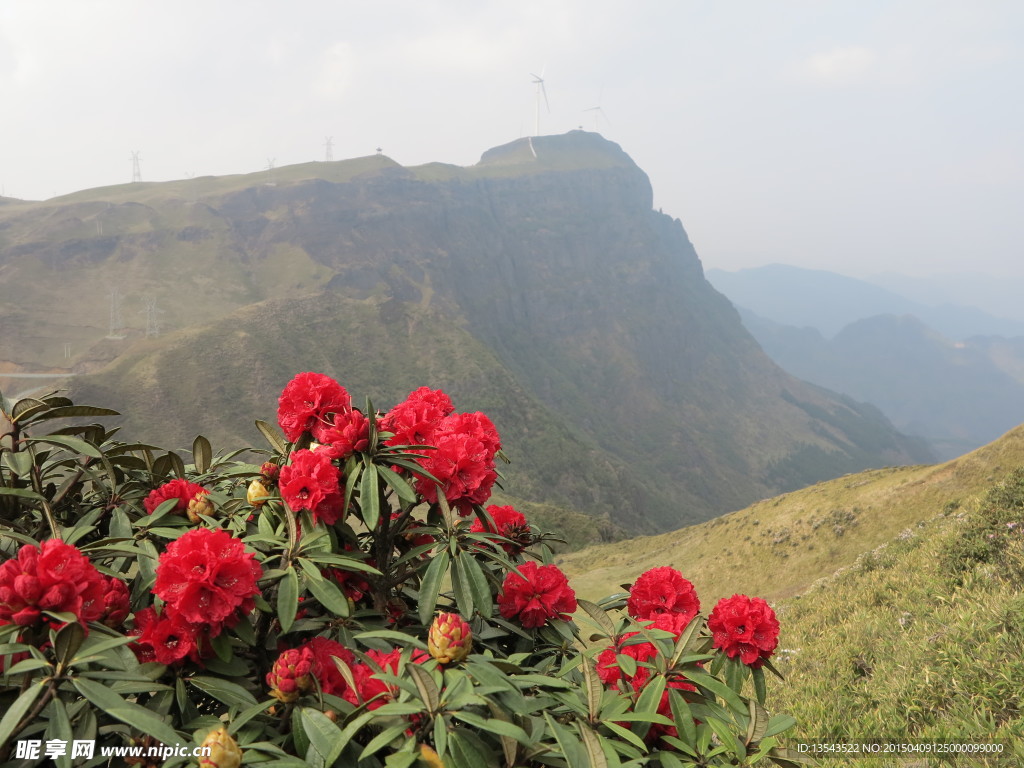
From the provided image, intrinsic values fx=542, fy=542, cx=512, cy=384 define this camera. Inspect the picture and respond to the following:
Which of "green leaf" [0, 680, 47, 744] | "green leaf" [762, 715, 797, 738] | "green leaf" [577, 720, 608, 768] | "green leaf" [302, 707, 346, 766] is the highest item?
"green leaf" [0, 680, 47, 744]

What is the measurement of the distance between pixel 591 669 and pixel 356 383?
67.0 metres

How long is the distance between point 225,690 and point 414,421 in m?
1.15

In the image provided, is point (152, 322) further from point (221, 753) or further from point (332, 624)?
point (221, 753)

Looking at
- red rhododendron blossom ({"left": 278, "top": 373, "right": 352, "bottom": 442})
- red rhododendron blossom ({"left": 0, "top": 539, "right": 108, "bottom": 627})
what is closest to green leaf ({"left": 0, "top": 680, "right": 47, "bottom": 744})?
red rhododendron blossom ({"left": 0, "top": 539, "right": 108, "bottom": 627})

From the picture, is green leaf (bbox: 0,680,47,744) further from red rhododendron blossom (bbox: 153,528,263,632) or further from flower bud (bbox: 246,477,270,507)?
flower bud (bbox: 246,477,270,507)

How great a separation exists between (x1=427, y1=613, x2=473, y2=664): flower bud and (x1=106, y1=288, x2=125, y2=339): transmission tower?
257 feet

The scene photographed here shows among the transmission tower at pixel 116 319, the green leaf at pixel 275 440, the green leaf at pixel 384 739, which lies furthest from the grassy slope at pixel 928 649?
the transmission tower at pixel 116 319

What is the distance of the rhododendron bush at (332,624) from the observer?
152 centimetres

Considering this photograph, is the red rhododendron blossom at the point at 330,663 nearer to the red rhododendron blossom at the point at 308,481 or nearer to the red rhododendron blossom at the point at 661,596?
the red rhododendron blossom at the point at 308,481

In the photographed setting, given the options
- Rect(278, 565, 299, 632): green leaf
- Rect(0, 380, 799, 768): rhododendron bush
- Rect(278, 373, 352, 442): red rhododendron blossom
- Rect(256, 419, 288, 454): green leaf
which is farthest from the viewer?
Rect(256, 419, 288, 454): green leaf

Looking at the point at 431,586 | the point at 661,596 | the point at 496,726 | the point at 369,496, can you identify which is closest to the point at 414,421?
the point at 369,496

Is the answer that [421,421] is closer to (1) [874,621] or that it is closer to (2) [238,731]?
(2) [238,731]

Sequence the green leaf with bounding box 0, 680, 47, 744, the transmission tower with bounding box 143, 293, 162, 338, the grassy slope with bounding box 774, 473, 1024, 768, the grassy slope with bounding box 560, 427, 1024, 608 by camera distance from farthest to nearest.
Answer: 1. the transmission tower with bounding box 143, 293, 162, 338
2. the grassy slope with bounding box 560, 427, 1024, 608
3. the grassy slope with bounding box 774, 473, 1024, 768
4. the green leaf with bounding box 0, 680, 47, 744

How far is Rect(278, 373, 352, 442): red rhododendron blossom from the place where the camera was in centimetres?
235
